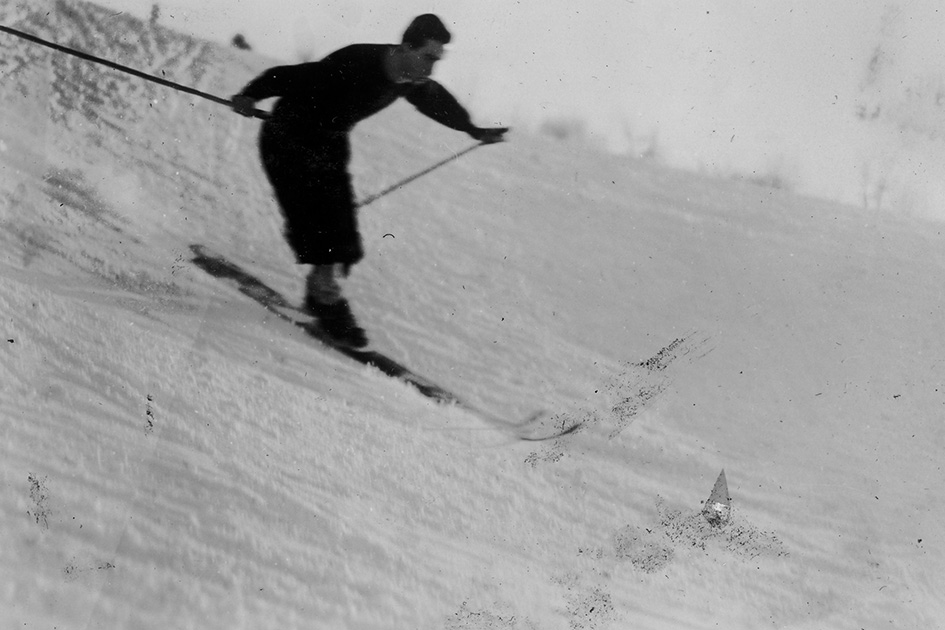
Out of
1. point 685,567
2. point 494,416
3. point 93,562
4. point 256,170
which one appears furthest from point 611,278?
point 93,562

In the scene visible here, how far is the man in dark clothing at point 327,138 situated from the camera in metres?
1.31

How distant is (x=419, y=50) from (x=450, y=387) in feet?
2.28

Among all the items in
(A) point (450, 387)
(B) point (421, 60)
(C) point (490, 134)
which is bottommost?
(A) point (450, 387)

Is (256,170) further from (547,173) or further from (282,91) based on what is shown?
(547,173)

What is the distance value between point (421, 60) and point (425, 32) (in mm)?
57

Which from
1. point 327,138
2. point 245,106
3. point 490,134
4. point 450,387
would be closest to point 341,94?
point 327,138

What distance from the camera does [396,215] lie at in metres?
1.32

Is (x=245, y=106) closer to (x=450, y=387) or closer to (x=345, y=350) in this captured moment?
(x=345, y=350)

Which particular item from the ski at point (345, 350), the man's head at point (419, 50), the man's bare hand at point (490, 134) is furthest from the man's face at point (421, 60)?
the ski at point (345, 350)

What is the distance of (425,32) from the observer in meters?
1.32

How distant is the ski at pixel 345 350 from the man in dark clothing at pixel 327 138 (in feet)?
0.08

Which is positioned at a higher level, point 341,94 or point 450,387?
point 341,94

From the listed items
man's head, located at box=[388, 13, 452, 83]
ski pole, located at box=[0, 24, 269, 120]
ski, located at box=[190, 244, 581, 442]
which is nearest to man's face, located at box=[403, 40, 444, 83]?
man's head, located at box=[388, 13, 452, 83]

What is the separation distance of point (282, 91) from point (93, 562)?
1.03 m
